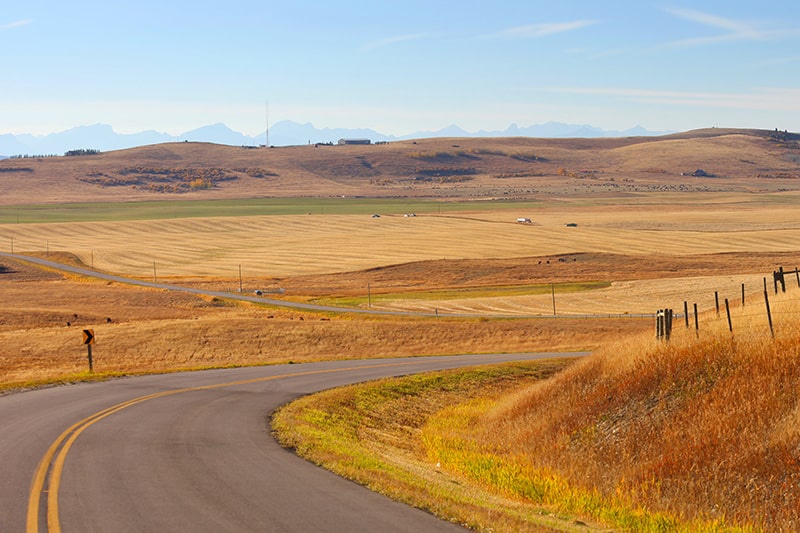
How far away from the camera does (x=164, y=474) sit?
15016mm

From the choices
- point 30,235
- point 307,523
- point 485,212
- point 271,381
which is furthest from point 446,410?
point 485,212

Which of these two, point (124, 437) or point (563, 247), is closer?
point (124, 437)

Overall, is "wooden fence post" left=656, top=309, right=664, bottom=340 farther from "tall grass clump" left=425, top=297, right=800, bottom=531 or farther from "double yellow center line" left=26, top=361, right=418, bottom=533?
"double yellow center line" left=26, top=361, right=418, bottom=533

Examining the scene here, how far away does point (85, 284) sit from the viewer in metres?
83.9

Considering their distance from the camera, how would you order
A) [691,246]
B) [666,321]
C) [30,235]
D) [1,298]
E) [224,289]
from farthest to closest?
1. [30,235]
2. [691,246]
3. [224,289]
4. [1,298]
5. [666,321]

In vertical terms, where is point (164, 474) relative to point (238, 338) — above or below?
above

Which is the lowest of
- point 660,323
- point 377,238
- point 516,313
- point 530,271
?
point 516,313

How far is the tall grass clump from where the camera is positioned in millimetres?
15648

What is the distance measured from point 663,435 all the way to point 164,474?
10518mm

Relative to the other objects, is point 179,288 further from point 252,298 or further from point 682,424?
point 682,424

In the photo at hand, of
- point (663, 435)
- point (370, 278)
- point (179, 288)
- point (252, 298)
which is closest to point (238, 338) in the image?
point (252, 298)

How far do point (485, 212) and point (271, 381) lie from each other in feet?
437

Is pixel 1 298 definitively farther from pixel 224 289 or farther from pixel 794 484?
pixel 794 484

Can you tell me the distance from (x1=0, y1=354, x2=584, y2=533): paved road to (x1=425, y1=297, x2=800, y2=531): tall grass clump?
3.93 metres
